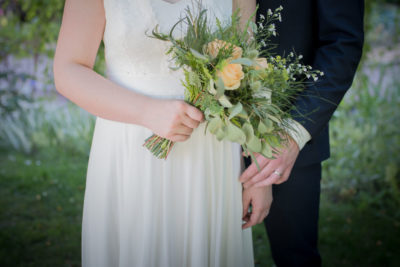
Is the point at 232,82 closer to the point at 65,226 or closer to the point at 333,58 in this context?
the point at 333,58

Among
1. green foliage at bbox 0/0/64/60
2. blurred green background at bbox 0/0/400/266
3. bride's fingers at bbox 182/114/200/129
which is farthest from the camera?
green foliage at bbox 0/0/64/60

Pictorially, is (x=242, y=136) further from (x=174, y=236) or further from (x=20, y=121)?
(x=20, y=121)

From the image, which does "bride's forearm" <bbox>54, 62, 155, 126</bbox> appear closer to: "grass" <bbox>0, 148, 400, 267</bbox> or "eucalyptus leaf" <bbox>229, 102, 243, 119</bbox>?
"eucalyptus leaf" <bbox>229, 102, 243, 119</bbox>

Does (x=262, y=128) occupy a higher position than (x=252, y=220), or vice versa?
(x=262, y=128)

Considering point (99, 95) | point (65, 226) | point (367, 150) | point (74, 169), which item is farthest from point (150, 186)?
point (367, 150)

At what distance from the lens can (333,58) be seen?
1607 millimetres

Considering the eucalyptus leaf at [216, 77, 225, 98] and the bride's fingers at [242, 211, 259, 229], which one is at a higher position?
the eucalyptus leaf at [216, 77, 225, 98]

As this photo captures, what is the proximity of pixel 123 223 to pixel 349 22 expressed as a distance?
1480mm

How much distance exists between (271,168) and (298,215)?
593mm

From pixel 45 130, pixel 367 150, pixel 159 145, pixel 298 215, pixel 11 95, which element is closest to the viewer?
pixel 159 145

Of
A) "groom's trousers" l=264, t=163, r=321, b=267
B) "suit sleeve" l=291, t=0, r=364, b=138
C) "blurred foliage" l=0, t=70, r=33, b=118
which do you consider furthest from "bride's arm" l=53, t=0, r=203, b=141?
"blurred foliage" l=0, t=70, r=33, b=118

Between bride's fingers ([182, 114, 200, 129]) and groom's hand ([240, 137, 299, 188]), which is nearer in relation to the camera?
bride's fingers ([182, 114, 200, 129])

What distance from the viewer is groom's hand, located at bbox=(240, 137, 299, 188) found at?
1573 millimetres

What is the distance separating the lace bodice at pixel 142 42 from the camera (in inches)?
54.4
